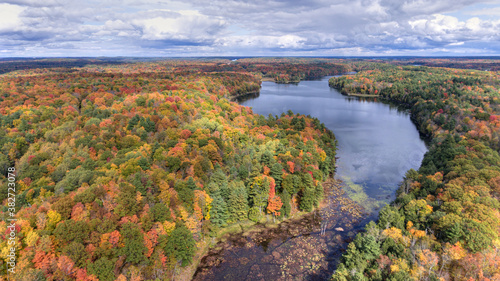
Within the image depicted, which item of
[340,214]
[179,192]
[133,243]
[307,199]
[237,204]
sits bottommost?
[340,214]

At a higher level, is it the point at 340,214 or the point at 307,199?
the point at 307,199

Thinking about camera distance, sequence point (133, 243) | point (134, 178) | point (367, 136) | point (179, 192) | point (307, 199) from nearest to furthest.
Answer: point (133, 243), point (134, 178), point (179, 192), point (307, 199), point (367, 136)

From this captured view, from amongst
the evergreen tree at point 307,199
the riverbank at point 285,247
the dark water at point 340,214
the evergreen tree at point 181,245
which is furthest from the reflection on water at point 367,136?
the evergreen tree at point 181,245

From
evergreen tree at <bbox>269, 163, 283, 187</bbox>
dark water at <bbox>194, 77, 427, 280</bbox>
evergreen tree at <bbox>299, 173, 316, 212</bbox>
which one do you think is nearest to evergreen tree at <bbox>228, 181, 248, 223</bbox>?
dark water at <bbox>194, 77, 427, 280</bbox>

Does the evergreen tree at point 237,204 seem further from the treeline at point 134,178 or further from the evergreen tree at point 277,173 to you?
the evergreen tree at point 277,173

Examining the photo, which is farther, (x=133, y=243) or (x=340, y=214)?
(x=340, y=214)

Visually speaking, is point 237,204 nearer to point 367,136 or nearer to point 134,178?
point 134,178

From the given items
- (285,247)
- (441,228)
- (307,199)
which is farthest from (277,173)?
(441,228)

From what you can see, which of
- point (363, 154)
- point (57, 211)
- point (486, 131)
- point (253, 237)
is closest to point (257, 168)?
point (253, 237)
